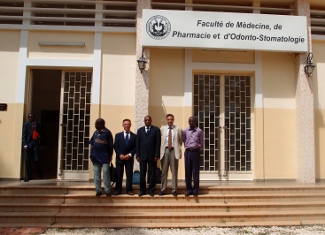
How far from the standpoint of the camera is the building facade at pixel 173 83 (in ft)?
25.4

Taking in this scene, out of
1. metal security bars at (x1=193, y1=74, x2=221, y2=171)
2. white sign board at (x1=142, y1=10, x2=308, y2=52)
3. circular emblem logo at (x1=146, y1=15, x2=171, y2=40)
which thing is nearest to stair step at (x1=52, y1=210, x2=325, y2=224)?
metal security bars at (x1=193, y1=74, x2=221, y2=171)

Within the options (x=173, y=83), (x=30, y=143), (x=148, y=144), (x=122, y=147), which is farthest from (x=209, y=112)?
(x=30, y=143)

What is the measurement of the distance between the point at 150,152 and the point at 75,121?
279 cm

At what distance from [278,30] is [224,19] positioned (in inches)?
56.0

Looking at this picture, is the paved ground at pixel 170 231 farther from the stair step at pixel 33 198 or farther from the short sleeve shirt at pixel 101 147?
the short sleeve shirt at pixel 101 147

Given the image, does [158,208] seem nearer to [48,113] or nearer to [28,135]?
[28,135]

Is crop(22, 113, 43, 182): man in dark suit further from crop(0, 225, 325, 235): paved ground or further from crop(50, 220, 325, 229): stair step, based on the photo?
crop(50, 220, 325, 229): stair step

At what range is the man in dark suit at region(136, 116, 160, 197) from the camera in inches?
247

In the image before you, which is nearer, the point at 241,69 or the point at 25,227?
the point at 25,227

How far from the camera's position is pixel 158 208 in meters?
6.02

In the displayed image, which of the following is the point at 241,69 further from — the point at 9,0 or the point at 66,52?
the point at 9,0

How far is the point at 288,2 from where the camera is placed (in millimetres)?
8273

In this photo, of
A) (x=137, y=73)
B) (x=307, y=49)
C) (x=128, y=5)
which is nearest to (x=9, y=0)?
(x=128, y=5)

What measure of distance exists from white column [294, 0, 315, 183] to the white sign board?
1.37 ft
